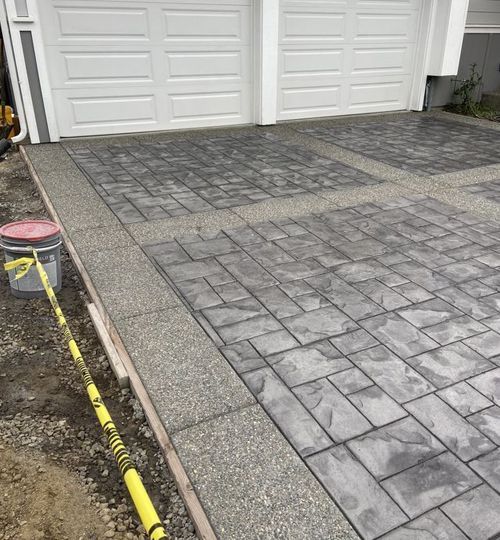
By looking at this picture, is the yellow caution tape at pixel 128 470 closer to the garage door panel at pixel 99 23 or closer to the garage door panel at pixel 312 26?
the garage door panel at pixel 99 23

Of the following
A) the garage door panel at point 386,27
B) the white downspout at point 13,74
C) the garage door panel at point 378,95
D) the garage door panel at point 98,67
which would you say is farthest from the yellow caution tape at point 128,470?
the garage door panel at point 386,27

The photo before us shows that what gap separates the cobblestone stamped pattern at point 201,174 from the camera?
17.6 ft

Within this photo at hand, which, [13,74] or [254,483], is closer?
[254,483]

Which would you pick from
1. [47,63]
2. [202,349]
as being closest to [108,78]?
[47,63]

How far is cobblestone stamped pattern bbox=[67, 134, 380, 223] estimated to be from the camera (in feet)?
17.6

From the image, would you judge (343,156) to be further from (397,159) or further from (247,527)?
(247,527)

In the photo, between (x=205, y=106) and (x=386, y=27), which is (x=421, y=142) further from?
(x=205, y=106)

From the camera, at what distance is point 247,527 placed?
6.53ft

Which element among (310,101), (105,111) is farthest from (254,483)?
(310,101)

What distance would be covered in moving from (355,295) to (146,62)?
5641 millimetres

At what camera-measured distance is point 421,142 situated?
7.95 meters

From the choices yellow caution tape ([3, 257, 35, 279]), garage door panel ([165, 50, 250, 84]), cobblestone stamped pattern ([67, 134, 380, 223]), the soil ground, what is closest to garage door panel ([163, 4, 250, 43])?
garage door panel ([165, 50, 250, 84])

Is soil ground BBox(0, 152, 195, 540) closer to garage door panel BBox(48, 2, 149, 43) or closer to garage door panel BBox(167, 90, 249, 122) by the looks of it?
garage door panel BBox(48, 2, 149, 43)

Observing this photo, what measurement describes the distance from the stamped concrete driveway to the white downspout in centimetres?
75
